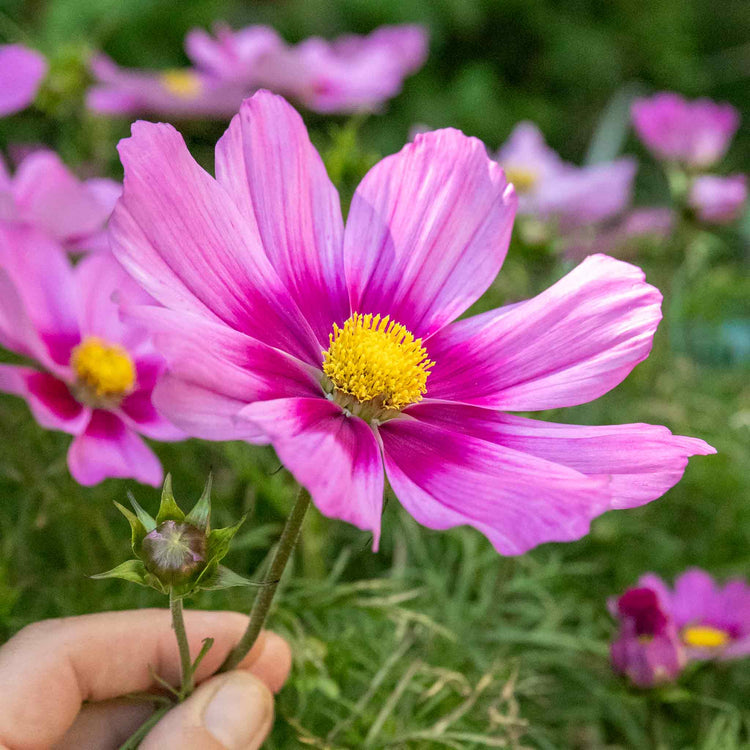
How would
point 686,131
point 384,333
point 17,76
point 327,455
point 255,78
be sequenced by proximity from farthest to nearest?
point 686,131
point 255,78
point 17,76
point 384,333
point 327,455

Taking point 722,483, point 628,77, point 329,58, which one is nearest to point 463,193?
point 722,483

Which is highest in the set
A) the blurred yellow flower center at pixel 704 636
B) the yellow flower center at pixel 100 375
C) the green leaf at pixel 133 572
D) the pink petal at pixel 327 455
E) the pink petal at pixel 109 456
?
the pink petal at pixel 327 455

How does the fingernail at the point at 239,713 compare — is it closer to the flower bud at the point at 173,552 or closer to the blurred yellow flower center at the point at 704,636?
the flower bud at the point at 173,552

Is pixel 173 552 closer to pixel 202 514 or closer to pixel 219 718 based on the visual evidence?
pixel 202 514

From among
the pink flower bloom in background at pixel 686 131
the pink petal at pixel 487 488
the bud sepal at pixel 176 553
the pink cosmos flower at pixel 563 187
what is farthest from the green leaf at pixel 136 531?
the pink flower bloom in background at pixel 686 131

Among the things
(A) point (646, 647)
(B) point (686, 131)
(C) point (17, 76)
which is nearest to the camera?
(A) point (646, 647)

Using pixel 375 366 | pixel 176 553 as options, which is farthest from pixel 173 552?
pixel 375 366
